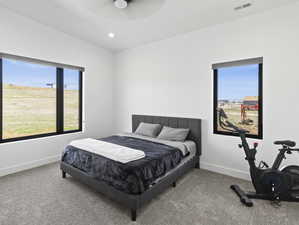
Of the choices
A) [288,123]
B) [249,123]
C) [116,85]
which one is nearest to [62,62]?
[116,85]

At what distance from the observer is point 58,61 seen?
359cm

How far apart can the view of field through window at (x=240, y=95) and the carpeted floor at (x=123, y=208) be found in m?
1.13

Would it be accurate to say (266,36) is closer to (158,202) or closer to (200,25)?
→ (200,25)

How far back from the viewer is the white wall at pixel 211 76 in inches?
99.3

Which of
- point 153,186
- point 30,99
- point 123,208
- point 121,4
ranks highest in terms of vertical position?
point 121,4

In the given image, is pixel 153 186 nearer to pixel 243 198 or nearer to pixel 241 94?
pixel 243 198

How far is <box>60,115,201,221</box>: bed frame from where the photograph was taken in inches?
73.7

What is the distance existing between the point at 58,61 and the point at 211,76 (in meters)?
3.38

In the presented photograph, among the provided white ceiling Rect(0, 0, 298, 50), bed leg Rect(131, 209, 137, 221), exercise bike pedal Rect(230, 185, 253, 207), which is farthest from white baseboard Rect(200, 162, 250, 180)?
white ceiling Rect(0, 0, 298, 50)

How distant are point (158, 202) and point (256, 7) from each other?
11.1 ft

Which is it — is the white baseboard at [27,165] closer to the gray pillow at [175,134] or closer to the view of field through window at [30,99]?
the view of field through window at [30,99]

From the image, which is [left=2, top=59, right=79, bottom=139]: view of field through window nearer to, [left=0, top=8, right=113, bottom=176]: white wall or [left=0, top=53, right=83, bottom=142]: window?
[left=0, top=53, right=83, bottom=142]: window

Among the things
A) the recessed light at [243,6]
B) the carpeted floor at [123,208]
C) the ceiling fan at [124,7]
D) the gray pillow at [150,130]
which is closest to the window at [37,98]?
the carpeted floor at [123,208]

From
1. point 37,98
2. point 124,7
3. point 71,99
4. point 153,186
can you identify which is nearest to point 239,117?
point 153,186
